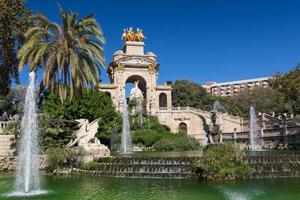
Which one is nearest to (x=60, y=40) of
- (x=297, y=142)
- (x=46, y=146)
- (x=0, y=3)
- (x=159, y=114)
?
(x=0, y=3)

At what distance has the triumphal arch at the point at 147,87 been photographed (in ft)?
217

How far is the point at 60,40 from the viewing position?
2719 centimetres

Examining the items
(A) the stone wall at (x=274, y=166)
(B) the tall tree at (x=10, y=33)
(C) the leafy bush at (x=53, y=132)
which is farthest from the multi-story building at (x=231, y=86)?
(A) the stone wall at (x=274, y=166)

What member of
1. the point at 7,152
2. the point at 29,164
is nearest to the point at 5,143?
the point at 7,152

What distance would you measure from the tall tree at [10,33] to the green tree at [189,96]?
5490cm

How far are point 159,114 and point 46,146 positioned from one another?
42.4m

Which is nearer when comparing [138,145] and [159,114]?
[138,145]

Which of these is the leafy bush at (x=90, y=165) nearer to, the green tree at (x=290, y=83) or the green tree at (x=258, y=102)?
the green tree at (x=290, y=83)

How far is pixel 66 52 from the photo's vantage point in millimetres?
26578

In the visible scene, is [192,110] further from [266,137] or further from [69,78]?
[69,78]

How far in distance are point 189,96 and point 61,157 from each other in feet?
210

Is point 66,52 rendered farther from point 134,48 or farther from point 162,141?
point 134,48

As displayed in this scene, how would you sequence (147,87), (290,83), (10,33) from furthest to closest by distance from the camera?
(147,87) → (290,83) → (10,33)

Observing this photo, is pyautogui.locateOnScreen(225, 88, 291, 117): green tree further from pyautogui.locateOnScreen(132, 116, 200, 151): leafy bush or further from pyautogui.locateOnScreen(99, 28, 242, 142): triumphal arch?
pyautogui.locateOnScreen(132, 116, 200, 151): leafy bush
